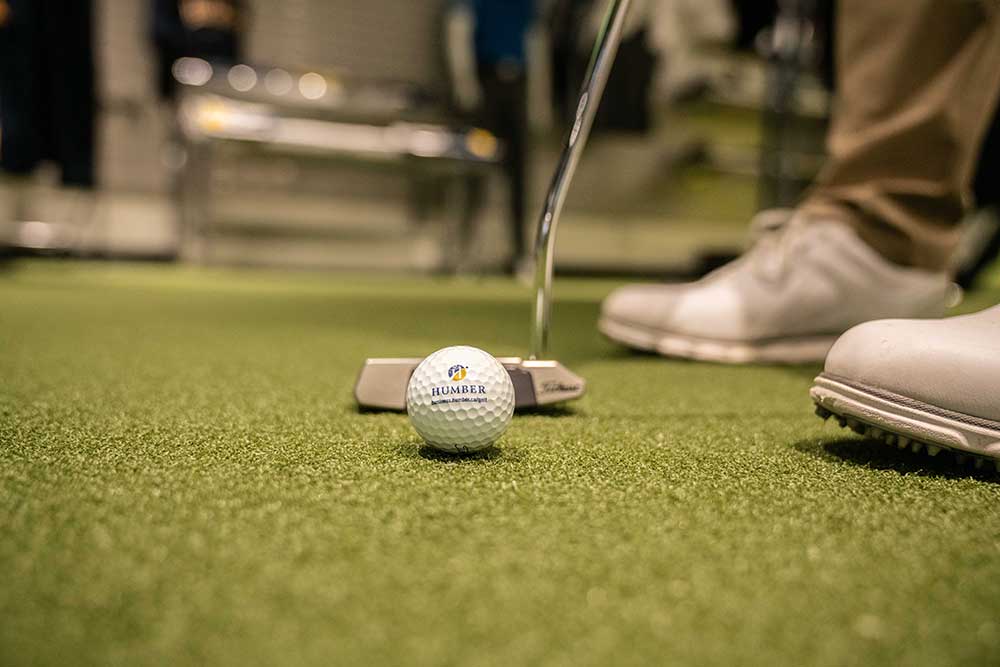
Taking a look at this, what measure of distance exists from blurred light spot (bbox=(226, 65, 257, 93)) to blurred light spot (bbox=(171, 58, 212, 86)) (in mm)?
118

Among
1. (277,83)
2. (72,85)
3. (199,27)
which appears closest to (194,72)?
(199,27)

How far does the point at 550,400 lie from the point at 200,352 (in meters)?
0.68

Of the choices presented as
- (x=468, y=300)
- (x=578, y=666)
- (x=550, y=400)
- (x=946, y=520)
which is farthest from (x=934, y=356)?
(x=468, y=300)

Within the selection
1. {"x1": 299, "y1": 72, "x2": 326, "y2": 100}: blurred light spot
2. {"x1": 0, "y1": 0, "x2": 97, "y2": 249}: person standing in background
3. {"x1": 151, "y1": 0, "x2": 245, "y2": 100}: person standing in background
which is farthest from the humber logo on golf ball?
{"x1": 299, "y1": 72, "x2": 326, "y2": 100}: blurred light spot

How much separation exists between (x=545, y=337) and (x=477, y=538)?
1.46 feet

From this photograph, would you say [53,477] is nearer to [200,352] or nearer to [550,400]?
[550,400]

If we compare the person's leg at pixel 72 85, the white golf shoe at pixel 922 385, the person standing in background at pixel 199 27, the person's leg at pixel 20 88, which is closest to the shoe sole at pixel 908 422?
the white golf shoe at pixel 922 385

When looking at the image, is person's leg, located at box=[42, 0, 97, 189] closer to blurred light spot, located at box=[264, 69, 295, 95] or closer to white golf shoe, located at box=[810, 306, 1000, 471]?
blurred light spot, located at box=[264, 69, 295, 95]

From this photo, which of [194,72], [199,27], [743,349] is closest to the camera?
[743,349]

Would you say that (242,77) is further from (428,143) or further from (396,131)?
(428,143)

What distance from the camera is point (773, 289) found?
114cm

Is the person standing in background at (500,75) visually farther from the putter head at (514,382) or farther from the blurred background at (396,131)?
the putter head at (514,382)

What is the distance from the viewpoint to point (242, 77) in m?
4.23

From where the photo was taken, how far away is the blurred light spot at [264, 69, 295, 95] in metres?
4.26
